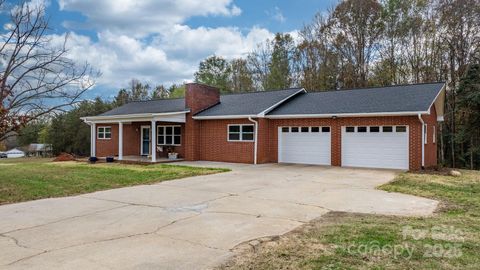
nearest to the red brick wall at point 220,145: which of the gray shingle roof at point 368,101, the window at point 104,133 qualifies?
the gray shingle roof at point 368,101

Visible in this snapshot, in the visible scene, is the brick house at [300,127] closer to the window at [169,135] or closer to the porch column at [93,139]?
the window at [169,135]

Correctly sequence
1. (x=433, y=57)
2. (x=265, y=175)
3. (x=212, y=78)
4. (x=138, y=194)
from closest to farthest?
1. (x=138, y=194)
2. (x=265, y=175)
3. (x=433, y=57)
4. (x=212, y=78)

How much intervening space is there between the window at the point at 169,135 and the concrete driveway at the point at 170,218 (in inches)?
370

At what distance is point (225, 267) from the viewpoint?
418 cm

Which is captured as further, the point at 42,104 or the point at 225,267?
the point at 42,104

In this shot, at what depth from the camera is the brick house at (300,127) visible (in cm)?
1481

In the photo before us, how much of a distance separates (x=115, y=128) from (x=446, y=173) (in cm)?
1844

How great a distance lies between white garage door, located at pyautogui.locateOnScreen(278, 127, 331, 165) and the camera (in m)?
16.6

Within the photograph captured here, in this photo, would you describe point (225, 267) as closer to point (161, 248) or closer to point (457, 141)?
point (161, 248)

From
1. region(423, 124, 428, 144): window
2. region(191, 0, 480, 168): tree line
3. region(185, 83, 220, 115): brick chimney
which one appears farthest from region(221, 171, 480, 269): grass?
region(191, 0, 480, 168): tree line

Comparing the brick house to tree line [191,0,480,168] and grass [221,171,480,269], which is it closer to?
tree line [191,0,480,168]

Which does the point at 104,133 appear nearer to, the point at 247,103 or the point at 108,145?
the point at 108,145

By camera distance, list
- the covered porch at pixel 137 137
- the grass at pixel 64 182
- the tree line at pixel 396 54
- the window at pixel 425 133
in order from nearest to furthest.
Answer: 1. the grass at pixel 64 182
2. the window at pixel 425 133
3. the covered porch at pixel 137 137
4. the tree line at pixel 396 54

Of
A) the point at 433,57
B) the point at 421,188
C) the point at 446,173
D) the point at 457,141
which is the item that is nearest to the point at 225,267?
the point at 421,188
